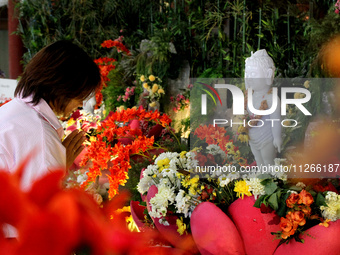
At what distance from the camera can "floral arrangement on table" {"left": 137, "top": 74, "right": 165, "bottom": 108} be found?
4.04 meters

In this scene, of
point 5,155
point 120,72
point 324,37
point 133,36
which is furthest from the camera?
point 133,36

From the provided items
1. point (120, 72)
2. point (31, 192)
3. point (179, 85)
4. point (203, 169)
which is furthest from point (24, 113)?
point (120, 72)

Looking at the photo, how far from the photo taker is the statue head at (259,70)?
69.3 inches

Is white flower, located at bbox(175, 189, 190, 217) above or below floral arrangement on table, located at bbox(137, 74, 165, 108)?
above

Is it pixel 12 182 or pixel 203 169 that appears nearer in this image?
pixel 12 182

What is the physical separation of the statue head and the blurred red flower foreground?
1.55 m

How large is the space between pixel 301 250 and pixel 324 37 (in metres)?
2.40

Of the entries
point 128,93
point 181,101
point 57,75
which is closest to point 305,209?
point 57,75

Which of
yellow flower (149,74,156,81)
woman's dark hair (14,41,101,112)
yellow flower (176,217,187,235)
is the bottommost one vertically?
yellow flower (149,74,156,81)

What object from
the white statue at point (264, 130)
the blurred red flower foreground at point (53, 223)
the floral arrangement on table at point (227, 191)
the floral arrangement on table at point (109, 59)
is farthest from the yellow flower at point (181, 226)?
the floral arrangement on table at point (109, 59)

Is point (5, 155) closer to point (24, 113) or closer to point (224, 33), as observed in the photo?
point (24, 113)

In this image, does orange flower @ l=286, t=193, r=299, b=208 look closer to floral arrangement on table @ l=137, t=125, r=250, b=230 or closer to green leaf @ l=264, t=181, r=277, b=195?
green leaf @ l=264, t=181, r=277, b=195

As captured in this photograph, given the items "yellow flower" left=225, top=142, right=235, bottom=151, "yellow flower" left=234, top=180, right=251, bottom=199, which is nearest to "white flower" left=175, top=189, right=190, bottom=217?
"yellow flower" left=234, top=180, right=251, bottom=199

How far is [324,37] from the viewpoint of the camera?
305 cm
